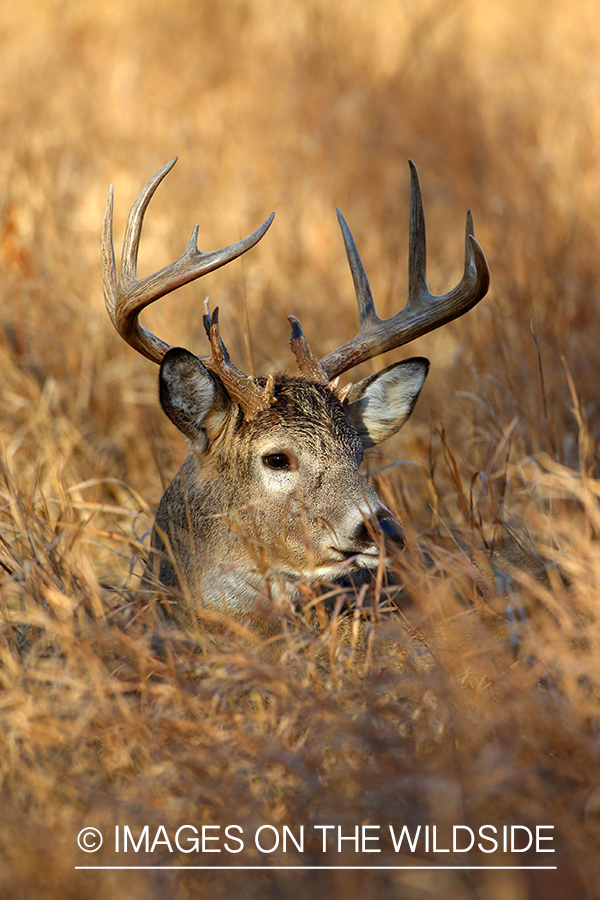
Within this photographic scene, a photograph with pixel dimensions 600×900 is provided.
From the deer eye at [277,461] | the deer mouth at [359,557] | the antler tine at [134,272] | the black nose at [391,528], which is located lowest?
the deer mouth at [359,557]

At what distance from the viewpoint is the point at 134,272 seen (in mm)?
3887

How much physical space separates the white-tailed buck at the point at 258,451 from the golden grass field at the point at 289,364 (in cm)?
30

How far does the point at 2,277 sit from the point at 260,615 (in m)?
4.26

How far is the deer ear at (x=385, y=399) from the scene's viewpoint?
168 inches

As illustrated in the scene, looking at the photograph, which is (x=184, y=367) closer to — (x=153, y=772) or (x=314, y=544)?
(x=314, y=544)

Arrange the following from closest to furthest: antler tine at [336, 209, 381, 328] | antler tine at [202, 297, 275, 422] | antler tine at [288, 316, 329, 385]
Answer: antler tine at [202, 297, 275, 422]
antler tine at [288, 316, 329, 385]
antler tine at [336, 209, 381, 328]

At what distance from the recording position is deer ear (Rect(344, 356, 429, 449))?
426cm

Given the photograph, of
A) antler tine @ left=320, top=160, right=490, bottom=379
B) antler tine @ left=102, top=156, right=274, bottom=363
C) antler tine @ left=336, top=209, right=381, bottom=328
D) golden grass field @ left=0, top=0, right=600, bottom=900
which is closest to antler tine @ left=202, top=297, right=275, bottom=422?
antler tine @ left=102, top=156, right=274, bottom=363

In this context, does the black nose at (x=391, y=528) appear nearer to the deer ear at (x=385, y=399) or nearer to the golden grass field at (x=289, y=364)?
the golden grass field at (x=289, y=364)

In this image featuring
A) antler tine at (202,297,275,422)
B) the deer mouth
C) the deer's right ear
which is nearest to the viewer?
the deer mouth

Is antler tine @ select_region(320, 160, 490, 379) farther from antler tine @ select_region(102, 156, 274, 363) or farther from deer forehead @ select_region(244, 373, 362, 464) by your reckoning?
antler tine @ select_region(102, 156, 274, 363)

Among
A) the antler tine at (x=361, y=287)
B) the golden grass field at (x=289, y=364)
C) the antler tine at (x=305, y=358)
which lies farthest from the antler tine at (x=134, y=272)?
the golden grass field at (x=289, y=364)

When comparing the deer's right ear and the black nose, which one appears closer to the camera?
the black nose

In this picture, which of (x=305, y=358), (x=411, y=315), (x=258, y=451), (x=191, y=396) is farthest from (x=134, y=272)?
(x=411, y=315)
